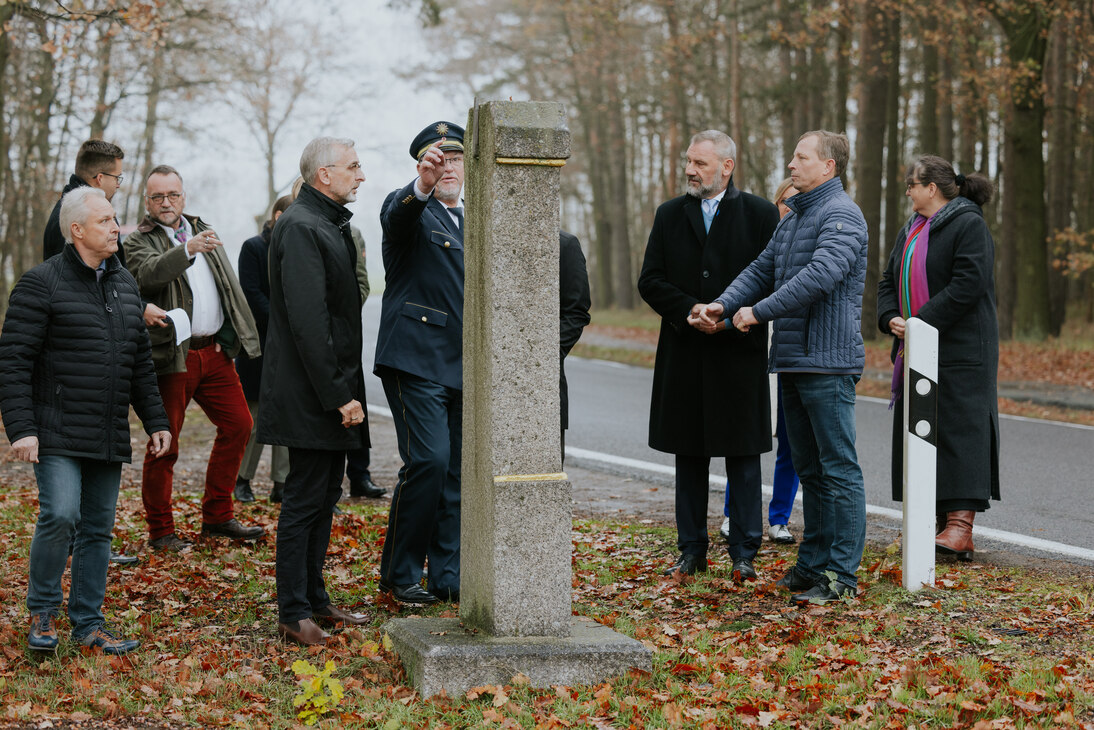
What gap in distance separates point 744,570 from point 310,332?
2814 millimetres

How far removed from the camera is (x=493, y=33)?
32.4 m

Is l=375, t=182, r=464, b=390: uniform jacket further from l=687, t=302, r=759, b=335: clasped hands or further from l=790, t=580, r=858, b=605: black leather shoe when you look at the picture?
l=790, t=580, r=858, b=605: black leather shoe

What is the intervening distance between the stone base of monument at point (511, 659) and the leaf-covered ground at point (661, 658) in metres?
0.05

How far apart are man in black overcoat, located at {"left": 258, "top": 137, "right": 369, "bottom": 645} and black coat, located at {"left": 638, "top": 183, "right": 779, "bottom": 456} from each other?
74.0 inches

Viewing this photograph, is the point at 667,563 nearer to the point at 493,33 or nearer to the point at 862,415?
the point at 862,415

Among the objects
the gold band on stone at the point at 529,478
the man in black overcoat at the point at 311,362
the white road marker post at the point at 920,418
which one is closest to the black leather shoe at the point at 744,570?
the white road marker post at the point at 920,418

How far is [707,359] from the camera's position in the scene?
639 cm

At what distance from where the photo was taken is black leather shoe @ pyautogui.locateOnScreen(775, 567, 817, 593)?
19.7 ft

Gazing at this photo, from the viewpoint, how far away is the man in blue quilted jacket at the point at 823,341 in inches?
227

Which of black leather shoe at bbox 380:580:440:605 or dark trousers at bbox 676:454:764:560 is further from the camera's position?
dark trousers at bbox 676:454:764:560

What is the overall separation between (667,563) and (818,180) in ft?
8.03

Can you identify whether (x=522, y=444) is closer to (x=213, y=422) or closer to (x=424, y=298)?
(x=424, y=298)

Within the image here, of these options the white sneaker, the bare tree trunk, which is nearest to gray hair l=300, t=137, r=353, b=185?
the white sneaker

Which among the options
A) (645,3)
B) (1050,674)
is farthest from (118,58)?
(1050,674)
